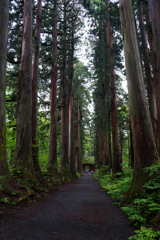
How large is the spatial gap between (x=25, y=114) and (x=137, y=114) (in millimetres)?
5018

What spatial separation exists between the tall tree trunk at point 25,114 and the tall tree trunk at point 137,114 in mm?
4523

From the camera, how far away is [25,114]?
8406 mm

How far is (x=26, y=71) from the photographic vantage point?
880 centimetres

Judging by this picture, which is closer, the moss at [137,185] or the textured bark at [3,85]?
the moss at [137,185]

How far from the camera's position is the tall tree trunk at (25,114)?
7.88 m

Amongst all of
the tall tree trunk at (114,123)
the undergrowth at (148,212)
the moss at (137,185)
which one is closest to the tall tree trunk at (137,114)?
the moss at (137,185)

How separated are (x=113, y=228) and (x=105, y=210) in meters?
1.64

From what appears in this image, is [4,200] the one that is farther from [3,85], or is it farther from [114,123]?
[114,123]

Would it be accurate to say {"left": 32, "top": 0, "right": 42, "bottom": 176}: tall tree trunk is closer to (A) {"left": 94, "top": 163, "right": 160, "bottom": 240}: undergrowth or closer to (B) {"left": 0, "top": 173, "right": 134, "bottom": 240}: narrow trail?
(B) {"left": 0, "top": 173, "right": 134, "bottom": 240}: narrow trail

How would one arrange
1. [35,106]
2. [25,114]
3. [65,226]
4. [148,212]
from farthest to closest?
[35,106]
[25,114]
[148,212]
[65,226]

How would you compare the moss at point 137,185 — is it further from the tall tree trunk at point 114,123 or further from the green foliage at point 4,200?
the tall tree trunk at point 114,123

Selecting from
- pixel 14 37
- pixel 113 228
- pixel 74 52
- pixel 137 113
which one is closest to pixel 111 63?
pixel 14 37

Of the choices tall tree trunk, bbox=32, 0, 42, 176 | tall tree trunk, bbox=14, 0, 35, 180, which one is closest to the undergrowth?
tall tree trunk, bbox=14, 0, 35, 180

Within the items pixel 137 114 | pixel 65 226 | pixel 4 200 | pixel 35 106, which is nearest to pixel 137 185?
pixel 137 114
